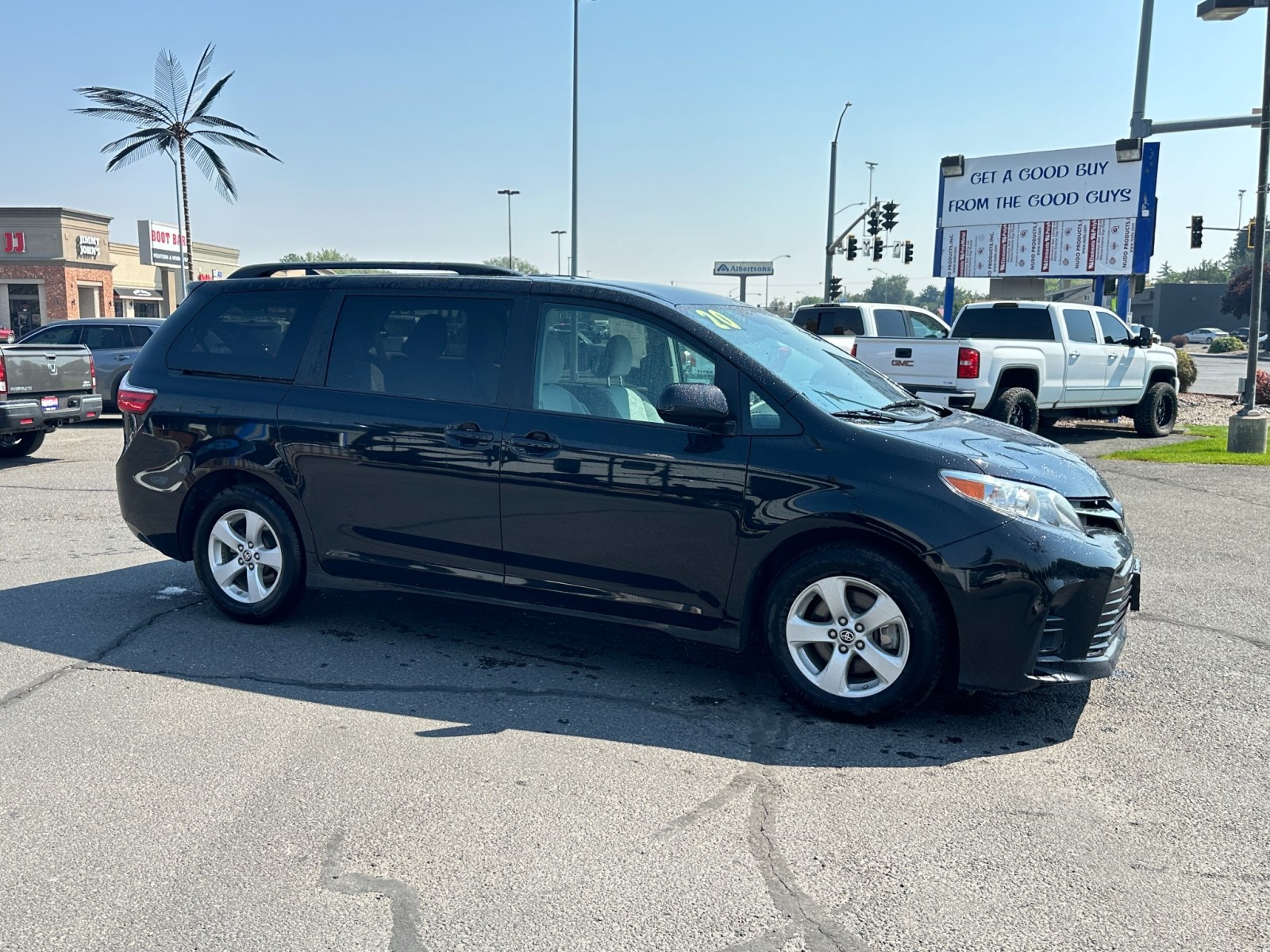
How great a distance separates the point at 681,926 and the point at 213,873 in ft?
4.60

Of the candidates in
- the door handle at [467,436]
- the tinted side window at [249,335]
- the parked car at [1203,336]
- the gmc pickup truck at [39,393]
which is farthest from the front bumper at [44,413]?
the parked car at [1203,336]

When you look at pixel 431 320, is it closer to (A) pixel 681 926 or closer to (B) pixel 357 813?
(B) pixel 357 813

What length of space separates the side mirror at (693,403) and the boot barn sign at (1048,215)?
1965 centimetres

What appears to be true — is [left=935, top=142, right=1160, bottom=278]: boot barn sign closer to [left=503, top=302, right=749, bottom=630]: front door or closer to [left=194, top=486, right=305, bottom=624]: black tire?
[left=503, top=302, right=749, bottom=630]: front door

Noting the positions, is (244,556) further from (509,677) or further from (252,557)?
(509,677)

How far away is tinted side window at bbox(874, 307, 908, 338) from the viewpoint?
17.6m

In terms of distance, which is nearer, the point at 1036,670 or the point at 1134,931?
the point at 1134,931

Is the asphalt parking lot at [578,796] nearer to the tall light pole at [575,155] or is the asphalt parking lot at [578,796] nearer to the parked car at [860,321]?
the parked car at [860,321]

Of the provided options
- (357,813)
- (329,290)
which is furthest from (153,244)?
(357,813)

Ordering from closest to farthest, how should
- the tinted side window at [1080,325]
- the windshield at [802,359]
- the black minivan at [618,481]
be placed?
the black minivan at [618,481] → the windshield at [802,359] → the tinted side window at [1080,325]

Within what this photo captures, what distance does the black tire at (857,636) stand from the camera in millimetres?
4324

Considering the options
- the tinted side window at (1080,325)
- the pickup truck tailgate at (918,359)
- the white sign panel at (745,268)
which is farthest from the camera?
the white sign panel at (745,268)

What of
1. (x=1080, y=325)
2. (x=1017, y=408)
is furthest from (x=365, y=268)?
(x=1080, y=325)

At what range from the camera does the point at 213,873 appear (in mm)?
3232
